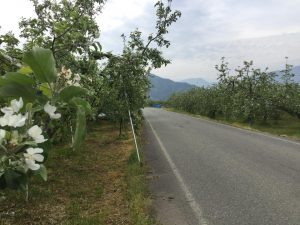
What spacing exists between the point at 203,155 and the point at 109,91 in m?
5.17

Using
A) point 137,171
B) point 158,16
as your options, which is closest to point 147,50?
point 158,16

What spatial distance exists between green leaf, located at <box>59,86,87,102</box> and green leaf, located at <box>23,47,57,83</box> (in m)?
0.06

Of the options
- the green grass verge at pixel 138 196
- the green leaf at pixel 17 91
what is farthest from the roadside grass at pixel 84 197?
the green leaf at pixel 17 91

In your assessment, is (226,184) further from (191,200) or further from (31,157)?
(31,157)

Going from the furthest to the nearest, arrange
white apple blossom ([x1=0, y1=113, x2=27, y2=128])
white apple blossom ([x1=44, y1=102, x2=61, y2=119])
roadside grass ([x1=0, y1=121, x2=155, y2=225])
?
roadside grass ([x1=0, y1=121, x2=155, y2=225])
white apple blossom ([x1=44, y1=102, x2=61, y2=119])
white apple blossom ([x1=0, y1=113, x2=27, y2=128])

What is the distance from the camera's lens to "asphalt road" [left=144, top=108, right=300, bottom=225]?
6039 millimetres

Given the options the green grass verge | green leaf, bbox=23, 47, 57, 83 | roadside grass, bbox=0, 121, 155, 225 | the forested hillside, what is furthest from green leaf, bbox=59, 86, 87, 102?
the forested hillside

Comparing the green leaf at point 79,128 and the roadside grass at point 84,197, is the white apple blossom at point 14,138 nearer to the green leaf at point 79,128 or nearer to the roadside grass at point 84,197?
the green leaf at point 79,128

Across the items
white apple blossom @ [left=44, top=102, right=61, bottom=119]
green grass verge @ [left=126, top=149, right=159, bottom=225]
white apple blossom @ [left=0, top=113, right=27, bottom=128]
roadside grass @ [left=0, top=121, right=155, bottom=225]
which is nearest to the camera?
white apple blossom @ [left=0, top=113, right=27, bottom=128]

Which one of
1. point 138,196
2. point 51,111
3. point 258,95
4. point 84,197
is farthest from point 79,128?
point 258,95

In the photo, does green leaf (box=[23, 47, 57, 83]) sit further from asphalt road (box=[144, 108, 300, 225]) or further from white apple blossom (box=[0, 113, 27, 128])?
asphalt road (box=[144, 108, 300, 225])

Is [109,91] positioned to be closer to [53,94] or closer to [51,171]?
[51,171]

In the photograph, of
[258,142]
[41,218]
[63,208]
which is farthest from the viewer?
[258,142]

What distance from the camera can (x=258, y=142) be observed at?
15000mm
